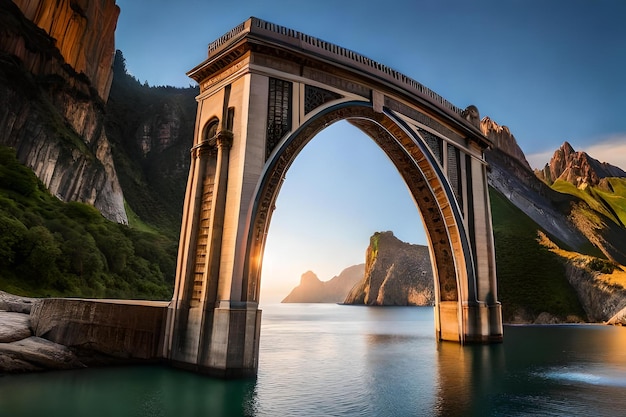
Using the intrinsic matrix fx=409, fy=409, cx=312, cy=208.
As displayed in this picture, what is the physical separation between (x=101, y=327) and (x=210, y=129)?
784 cm

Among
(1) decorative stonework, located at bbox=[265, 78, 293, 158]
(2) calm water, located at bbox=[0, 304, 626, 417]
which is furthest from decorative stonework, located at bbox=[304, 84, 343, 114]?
(2) calm water, located at bbox=[0, 304, 626, 417]

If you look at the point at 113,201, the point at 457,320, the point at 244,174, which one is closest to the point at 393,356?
the point at 457,320

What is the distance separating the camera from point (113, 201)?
73.2 m

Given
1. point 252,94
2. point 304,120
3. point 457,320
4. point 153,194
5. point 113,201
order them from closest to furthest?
point 252,94
point 304,120
point 457,320
point 113,201
point 153,194

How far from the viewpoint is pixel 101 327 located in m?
13.0

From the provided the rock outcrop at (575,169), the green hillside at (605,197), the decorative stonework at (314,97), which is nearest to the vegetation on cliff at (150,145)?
the decorative stonework at (314,97)

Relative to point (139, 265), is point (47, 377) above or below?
below

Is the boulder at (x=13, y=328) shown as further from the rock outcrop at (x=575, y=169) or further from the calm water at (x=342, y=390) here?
the rock outcrop at (x=575, y=169)

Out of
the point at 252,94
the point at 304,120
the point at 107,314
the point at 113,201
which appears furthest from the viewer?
the point at 113,201

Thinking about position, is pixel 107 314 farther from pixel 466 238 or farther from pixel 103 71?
pixel 103 71

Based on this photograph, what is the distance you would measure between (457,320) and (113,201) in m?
67.4

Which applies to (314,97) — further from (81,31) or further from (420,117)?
(81,31)

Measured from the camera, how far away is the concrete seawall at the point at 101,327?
42.3ft

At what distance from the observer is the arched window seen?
50.8 ft
